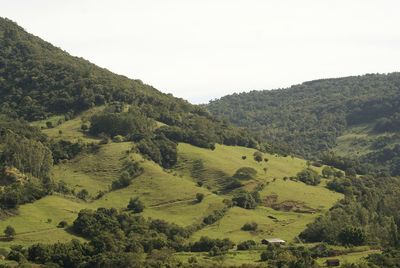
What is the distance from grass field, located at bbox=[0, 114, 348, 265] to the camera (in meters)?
123

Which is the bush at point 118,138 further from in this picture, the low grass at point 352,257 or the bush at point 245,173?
the low grass at point 352,257

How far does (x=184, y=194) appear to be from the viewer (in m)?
146

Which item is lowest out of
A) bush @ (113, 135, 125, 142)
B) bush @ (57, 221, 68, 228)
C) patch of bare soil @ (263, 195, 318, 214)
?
bush @ (57, 221, 68, 228)

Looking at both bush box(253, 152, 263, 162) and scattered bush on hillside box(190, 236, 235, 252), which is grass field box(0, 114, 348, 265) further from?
scattered bush on hillside box(190, 236, 235, 252)

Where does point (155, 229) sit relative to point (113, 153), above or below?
below

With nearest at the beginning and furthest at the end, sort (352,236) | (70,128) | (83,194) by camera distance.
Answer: (352,236) < (83,194) < (70,128)

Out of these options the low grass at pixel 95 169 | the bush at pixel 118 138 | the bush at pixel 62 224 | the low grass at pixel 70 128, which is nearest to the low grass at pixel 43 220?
the bush at pixel 62 224

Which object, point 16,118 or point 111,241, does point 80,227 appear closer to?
point 111,241

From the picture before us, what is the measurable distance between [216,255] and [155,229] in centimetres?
1696

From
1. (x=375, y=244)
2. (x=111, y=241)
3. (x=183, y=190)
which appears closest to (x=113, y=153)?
(x=183, y=190)

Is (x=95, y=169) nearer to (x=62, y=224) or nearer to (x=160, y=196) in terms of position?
(x=160, y=196)

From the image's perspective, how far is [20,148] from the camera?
146000mm

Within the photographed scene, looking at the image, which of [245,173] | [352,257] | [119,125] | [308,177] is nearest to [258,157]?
[308,177]

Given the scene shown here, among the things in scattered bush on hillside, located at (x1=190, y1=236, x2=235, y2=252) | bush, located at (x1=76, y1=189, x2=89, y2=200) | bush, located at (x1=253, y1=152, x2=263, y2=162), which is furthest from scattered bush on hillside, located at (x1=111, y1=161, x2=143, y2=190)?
scattered bush on hillside, located at (x1=190, y1=236, x2=235, y2=252)
